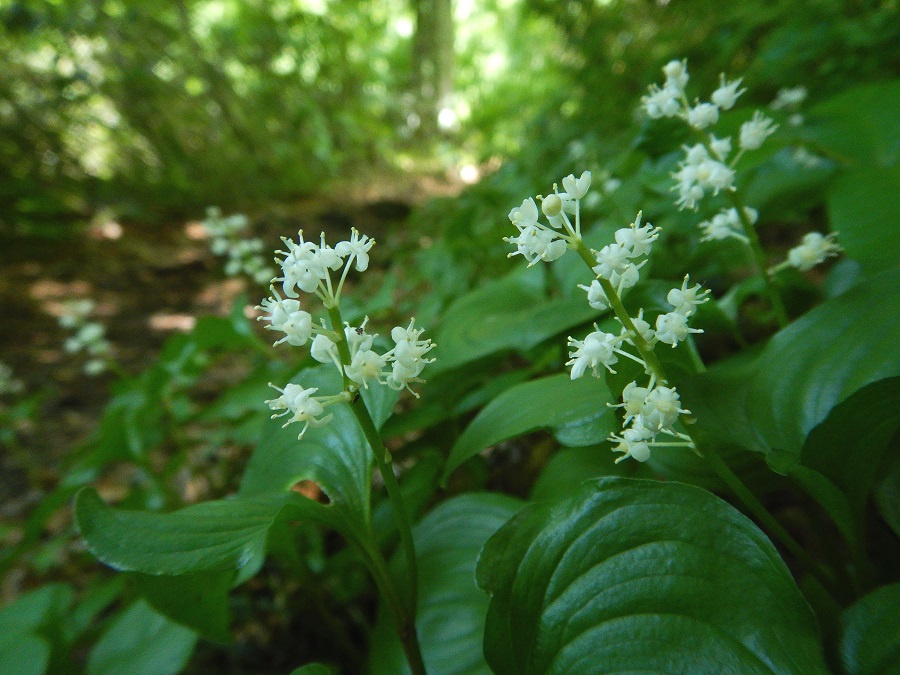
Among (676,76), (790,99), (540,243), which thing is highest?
(790,99)

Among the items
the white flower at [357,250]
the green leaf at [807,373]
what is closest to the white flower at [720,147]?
the green leaf at [807,373]

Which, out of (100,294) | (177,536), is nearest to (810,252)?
(177,536)

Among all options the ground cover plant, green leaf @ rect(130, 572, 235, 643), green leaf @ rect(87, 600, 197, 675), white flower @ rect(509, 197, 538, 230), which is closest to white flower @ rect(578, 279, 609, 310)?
the ground cover plant

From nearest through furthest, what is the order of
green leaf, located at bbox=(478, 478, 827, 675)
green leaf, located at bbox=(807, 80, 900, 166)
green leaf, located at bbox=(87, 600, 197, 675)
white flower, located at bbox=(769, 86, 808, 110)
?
green leaf, located at bbox=(478, 478, 827, 675) < green leaf, located at bbox=(87, 600, 197, 675) < green leaf, located at bbox=(807, 80, 900, 166) < white flower, located at bbox=(769, 86, 808, 110)

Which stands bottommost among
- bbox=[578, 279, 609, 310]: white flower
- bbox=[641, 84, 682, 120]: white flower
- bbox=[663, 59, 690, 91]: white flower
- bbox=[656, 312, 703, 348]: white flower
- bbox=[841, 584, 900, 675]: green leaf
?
bbox=[841, 584, 900, 675]: green leaf

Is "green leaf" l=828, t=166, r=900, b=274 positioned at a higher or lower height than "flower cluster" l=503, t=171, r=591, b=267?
lower

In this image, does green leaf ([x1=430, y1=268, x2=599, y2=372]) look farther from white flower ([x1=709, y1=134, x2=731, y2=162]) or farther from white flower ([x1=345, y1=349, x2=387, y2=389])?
white flower ([x1=345, y1=349, x2=387, y2=389])

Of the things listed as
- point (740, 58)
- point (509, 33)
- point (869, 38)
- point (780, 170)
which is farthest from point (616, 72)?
point (509, 33)

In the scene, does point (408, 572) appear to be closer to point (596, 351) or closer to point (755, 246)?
point (596, 351)
